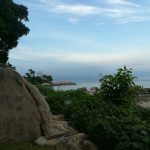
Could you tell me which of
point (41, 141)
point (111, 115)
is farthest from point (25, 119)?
point (111, 115)

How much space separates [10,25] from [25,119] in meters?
22.8

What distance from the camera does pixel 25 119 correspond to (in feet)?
Result: 30.2

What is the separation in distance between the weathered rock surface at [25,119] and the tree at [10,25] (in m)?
21.1

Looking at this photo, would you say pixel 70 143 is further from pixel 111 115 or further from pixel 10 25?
pixel 10 25

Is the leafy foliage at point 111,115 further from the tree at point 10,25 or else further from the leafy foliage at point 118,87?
the tree at point 10,25

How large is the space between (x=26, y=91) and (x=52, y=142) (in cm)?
112

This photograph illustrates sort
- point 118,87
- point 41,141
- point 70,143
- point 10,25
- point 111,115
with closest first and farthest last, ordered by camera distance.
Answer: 1. point 70,143
2. point 41,141
3. point 111,115
4. point 118,87
5. point 10,25

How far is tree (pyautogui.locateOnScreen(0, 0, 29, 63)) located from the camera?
30984 millimetres

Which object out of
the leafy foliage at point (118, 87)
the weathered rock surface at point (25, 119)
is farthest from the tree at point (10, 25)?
the weathered rock surface at point (25, 119)

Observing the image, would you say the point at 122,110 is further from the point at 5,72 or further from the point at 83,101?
the point at 5,72

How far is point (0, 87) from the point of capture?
916 centimetres

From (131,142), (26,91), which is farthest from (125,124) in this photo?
(26,91)

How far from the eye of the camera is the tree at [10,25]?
102 ft

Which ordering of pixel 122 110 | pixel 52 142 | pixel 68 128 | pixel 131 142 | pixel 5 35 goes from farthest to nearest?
pixel 5 35, pixel 122 110, pixel 68 128, pixel 52 142, pixel 131 142
